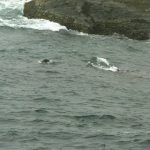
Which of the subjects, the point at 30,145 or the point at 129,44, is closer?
the point at 30,145

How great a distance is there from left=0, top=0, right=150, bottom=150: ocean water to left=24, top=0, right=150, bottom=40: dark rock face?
2.84 ft

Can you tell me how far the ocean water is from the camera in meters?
21.2

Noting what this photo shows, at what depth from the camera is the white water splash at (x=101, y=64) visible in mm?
33125

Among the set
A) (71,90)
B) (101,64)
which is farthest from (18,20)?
(71,90)

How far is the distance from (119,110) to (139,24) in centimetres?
1857

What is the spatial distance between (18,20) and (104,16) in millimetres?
7311

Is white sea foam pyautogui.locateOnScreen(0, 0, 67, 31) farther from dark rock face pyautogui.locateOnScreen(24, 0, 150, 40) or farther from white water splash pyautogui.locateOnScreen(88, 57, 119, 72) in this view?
white water splash pyautogui.locateOnScreen(88, 57, 119, 72)

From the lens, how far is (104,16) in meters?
43.6

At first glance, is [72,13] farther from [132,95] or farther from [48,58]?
[132,95]

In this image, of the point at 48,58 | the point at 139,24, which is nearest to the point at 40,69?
the point at 48,58

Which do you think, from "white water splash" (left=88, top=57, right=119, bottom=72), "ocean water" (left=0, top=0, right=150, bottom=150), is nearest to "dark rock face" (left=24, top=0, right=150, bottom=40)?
"ocean water" (left=0, top=0, right=150, bottom=150)

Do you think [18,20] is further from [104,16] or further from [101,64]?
[101,64]

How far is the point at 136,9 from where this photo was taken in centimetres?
4403

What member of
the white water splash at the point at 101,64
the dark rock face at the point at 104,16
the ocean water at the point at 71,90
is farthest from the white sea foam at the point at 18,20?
the white water splash at the point at 101,64
